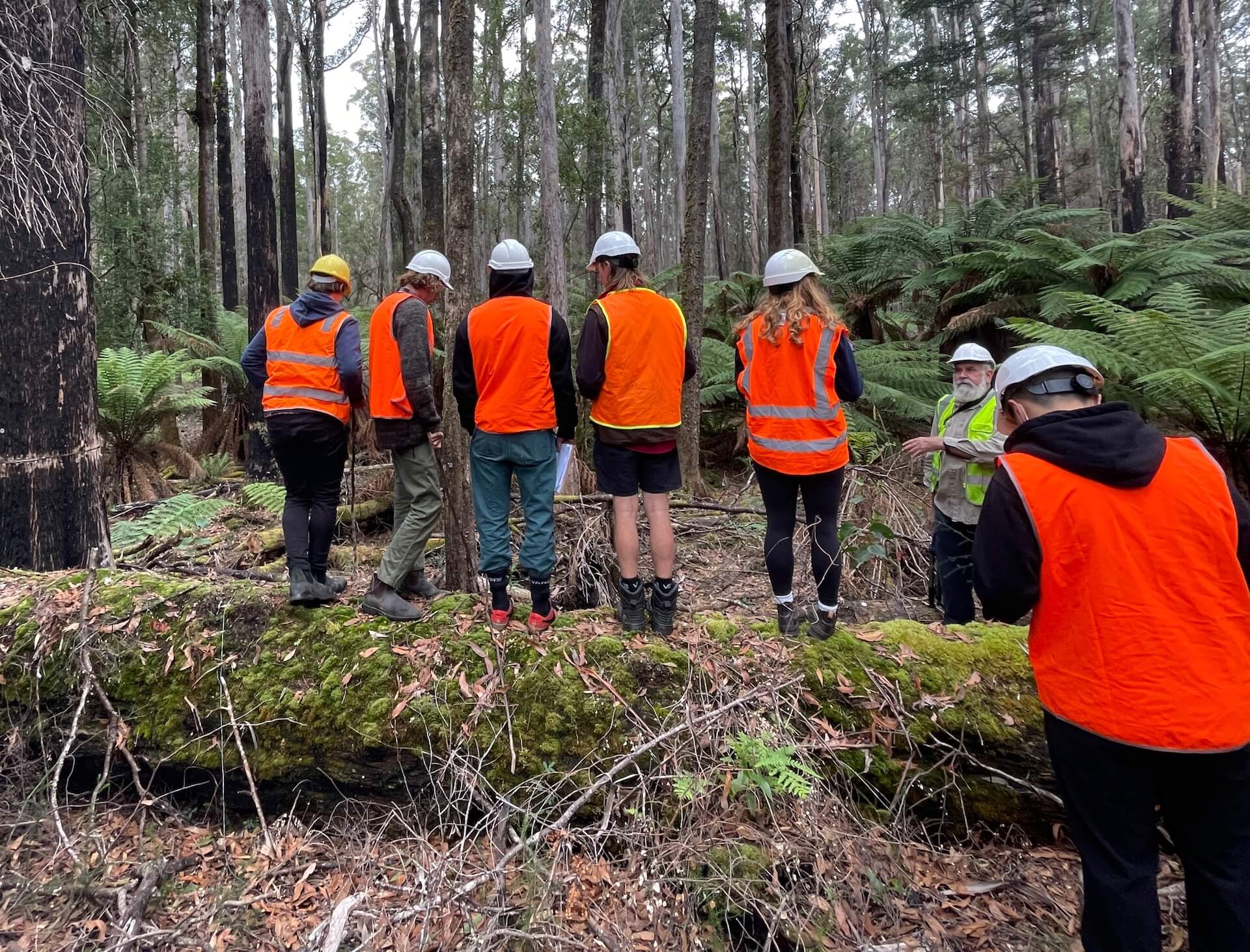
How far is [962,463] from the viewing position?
4.26 meters

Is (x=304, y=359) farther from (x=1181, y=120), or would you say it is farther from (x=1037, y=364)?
(x=1181, y=120)

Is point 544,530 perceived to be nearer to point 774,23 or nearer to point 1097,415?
point 1097,415

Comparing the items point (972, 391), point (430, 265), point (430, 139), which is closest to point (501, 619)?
point (430, 265)

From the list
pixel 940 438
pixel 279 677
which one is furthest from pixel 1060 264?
pixel 279 677

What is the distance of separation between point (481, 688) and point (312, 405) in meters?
1.73

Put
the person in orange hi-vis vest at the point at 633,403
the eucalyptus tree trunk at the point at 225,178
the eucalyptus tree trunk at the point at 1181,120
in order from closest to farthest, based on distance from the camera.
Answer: the person in orange hi-vis vest at the point at 633,403
the eucalyptus tree trunk at the point at 1181,120
the eucalyptus tree trunk at the point at 225,178

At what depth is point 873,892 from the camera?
2.53 metres

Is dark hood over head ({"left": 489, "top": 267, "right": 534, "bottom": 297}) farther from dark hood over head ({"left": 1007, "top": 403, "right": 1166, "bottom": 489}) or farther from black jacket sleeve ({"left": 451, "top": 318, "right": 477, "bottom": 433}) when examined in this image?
dark hood over head ({"left": 1007, "top": 403, "right": 1166, "bottom": 489})

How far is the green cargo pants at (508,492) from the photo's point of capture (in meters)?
3.41

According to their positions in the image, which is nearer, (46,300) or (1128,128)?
(46,300)

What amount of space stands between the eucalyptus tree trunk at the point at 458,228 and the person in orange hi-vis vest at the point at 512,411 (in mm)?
748

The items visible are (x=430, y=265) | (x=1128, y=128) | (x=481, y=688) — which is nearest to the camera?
(x=481, y=688)

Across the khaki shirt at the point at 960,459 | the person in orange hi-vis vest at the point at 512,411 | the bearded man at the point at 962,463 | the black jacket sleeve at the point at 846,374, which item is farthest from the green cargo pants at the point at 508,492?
the khaki shirt at the point at 960,459

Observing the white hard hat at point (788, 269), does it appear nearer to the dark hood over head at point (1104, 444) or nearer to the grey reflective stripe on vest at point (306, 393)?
the dark hood over head at point (1104, 444)
